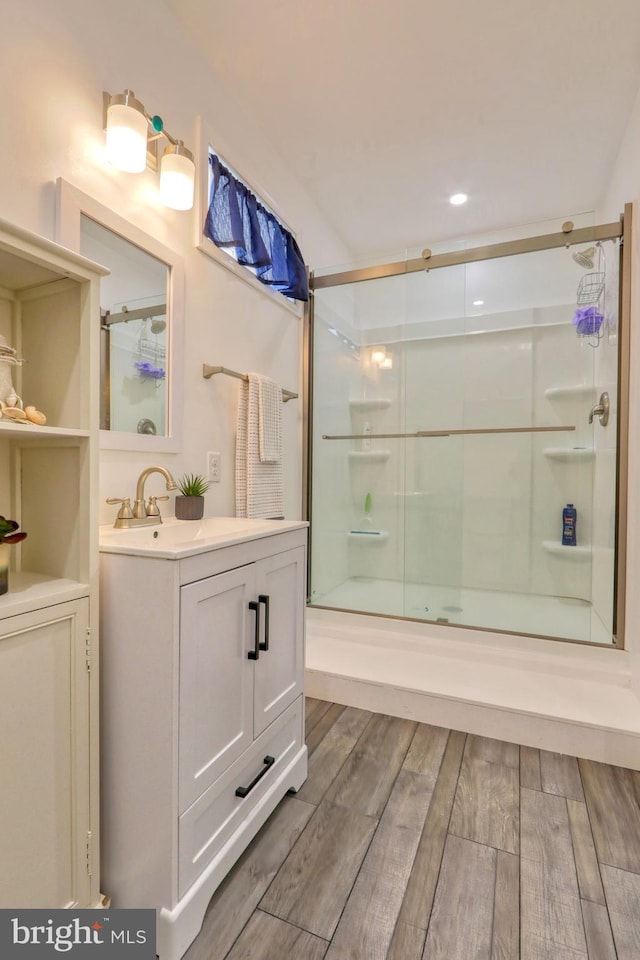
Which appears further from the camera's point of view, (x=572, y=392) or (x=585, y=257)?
(x=572, y=392)

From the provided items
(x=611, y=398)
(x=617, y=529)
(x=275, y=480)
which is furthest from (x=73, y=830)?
(x=611, y=398)

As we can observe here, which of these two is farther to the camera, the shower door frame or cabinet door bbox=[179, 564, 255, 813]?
the shower door frame

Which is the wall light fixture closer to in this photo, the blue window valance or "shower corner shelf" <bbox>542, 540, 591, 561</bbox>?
the blue window valance

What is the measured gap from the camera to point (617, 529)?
7.14 ft

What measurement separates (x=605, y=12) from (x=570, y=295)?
1275 mm

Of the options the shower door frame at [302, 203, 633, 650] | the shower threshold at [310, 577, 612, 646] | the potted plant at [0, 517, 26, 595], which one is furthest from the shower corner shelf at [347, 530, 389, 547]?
the potted plant at [0, 517, 26, 595]

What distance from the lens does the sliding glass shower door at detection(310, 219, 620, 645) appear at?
8.54 ft

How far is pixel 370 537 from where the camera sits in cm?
314

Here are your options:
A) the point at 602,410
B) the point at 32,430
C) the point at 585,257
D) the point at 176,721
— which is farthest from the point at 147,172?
the point at 602,410

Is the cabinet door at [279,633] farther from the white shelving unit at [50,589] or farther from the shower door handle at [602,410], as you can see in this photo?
the shower door handle at [602,410]

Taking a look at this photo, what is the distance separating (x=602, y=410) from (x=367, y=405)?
1.40 m

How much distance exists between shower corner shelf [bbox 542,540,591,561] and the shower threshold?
29cm

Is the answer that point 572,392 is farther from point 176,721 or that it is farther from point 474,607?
point 176,721

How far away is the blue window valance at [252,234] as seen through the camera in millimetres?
1832
